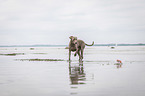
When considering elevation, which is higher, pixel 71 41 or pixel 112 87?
pixel 71 41

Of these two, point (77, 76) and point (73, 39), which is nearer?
point (77, 76)

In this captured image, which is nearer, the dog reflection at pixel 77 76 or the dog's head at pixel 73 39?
the dog reflection at pixel 77 76

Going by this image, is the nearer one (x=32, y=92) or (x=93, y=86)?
(x=32, y=92)

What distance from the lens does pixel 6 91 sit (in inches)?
379

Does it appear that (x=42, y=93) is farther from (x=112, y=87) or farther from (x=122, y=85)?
(x=122, y=85)

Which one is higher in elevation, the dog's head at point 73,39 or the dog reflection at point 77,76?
the dog's head at point 73,39

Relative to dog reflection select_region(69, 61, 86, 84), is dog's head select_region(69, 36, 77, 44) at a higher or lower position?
higher

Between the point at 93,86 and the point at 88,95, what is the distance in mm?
1877

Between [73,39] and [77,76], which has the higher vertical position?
[73,39]

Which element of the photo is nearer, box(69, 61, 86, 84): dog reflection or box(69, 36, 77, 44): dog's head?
box(69, 61, 86, 84): dog reflection

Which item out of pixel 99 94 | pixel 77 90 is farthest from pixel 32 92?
pixel 99 94

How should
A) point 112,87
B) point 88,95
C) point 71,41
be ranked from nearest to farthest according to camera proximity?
point 88,95 → point 112,87 → point 71,41

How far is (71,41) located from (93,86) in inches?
733

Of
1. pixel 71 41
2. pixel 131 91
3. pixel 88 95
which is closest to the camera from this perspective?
pixel 88 95
